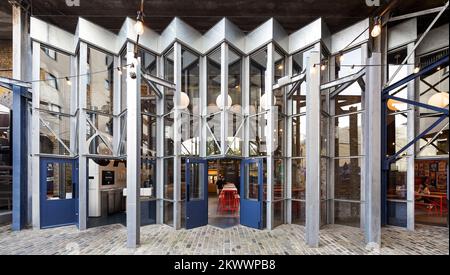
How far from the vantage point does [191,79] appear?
8.39m

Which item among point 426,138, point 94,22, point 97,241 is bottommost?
point 97,241

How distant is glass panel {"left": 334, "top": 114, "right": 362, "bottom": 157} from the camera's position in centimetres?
811

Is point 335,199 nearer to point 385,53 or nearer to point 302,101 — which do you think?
point 302,101

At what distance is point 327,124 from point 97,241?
8246 mm

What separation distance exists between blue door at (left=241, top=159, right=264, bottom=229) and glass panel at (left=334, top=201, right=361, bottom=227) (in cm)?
290

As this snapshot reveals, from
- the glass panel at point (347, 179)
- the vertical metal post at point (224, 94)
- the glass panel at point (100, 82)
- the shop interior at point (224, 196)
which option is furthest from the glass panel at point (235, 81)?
the glass panel at point (100, 82)

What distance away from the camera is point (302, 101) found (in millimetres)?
8375

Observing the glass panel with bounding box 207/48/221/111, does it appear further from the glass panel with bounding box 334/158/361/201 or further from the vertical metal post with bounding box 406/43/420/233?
the vertical metal post with bounding box 406/43/420/233

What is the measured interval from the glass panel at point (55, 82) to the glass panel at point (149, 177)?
3.47 m

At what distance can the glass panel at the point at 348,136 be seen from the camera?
8109 millimetres

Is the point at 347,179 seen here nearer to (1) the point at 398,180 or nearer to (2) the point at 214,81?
(1) the point at 398,180

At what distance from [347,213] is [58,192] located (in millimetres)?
10023

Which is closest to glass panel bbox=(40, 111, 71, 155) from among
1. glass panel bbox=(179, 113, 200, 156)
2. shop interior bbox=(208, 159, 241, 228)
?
glass panel bbox=(179, 113, 200, 156)
